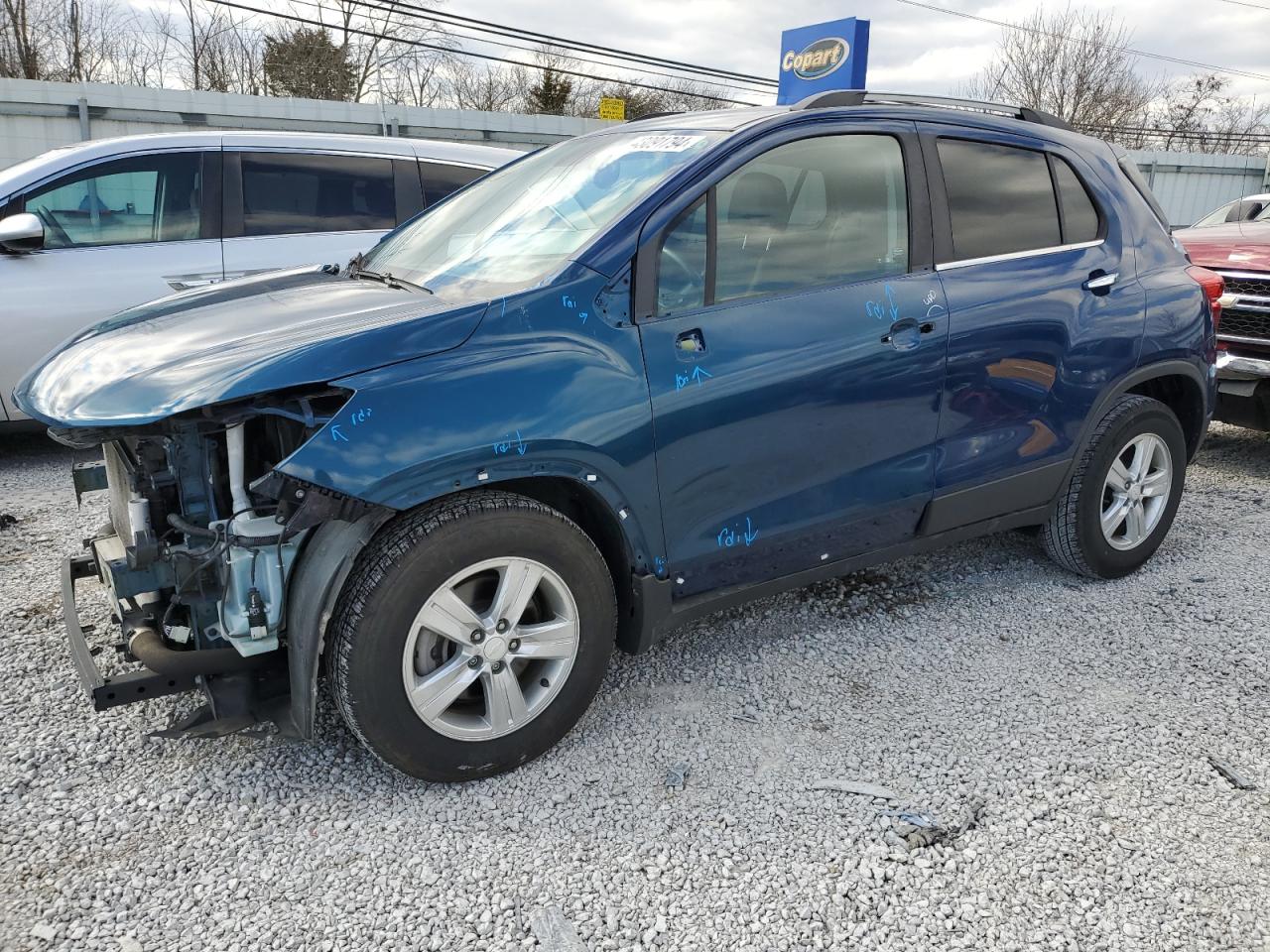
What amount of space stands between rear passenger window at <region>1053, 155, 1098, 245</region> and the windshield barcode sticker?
1634mm

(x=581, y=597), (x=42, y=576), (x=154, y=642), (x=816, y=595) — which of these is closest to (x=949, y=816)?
(x=581, y=597)

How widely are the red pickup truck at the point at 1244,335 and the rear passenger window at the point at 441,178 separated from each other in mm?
4867

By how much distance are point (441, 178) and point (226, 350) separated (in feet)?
13.1

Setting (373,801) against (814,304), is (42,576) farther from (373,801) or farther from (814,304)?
(814,304)

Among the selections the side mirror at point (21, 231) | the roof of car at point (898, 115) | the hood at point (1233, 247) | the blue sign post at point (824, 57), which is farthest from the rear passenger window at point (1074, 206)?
the blue sign post at point (824, 57)

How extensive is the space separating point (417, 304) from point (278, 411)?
56 centimetres

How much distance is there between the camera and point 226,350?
94.6 inches

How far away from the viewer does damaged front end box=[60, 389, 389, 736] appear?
230cm

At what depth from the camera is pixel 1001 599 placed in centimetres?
391

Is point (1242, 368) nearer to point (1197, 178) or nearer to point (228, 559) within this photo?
point (228, 559)

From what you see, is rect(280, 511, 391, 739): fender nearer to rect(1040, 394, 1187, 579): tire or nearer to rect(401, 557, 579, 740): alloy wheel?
rect(401, 557, 579, 740): alloy wheel

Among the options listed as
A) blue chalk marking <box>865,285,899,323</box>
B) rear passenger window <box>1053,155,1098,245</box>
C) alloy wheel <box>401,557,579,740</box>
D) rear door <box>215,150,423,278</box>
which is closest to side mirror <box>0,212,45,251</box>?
rear door <box>215,150,423,278</box>

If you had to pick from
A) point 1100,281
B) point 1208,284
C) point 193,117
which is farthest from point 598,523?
point 193,117

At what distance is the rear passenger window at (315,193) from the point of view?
5531 millimetres
